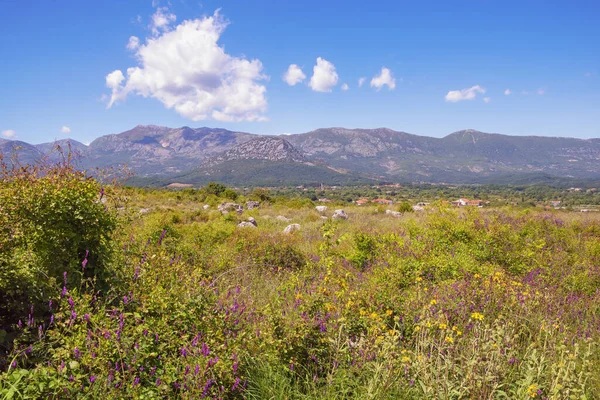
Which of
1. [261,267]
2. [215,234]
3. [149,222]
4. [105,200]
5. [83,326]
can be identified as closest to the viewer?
[83,326]

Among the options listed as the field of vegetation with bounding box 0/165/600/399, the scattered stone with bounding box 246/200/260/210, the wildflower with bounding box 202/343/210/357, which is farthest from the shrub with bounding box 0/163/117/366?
the scattered stone with bounding box 246/200/260/210

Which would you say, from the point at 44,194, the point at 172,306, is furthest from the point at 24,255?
the point at 172,306

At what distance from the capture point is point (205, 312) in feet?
11.7

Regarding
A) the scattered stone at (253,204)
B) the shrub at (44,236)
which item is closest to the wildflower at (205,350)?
the shrub at (44,236)

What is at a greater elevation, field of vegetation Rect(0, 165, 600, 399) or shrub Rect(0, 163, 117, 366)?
shrub Rect(0, 163, 117, 366)

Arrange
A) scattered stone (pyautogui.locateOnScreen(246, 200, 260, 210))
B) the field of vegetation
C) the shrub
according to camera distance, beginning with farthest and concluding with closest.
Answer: scattered stone (pyautogui.locateOnScreen(246, 200, 260, 210))
the shrub
the field of vegetation

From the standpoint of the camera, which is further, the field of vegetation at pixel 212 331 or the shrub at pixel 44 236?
the shrub at pixel 44 236

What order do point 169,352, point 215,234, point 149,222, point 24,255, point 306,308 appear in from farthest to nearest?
1. point 215,234
2. point 149,222
3. point 306,308
4. point 24,255
5. point 169,352

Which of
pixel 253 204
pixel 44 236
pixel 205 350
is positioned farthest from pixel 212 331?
pixel 253 204

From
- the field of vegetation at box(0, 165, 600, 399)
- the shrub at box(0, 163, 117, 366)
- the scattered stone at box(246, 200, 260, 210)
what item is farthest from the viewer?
the scattered stone at box(246, 200, 260, 210)

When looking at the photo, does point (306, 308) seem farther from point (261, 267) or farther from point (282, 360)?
point (261, 267)

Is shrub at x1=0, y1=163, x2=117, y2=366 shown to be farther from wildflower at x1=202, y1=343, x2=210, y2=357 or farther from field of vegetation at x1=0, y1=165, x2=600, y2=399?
wildflower at x1=202, y1=343, x2=210, y2=357

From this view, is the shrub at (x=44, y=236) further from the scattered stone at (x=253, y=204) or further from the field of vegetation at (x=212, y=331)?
the scattered stone at (x=253, y=204)

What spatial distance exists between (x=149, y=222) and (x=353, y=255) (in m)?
6.32
